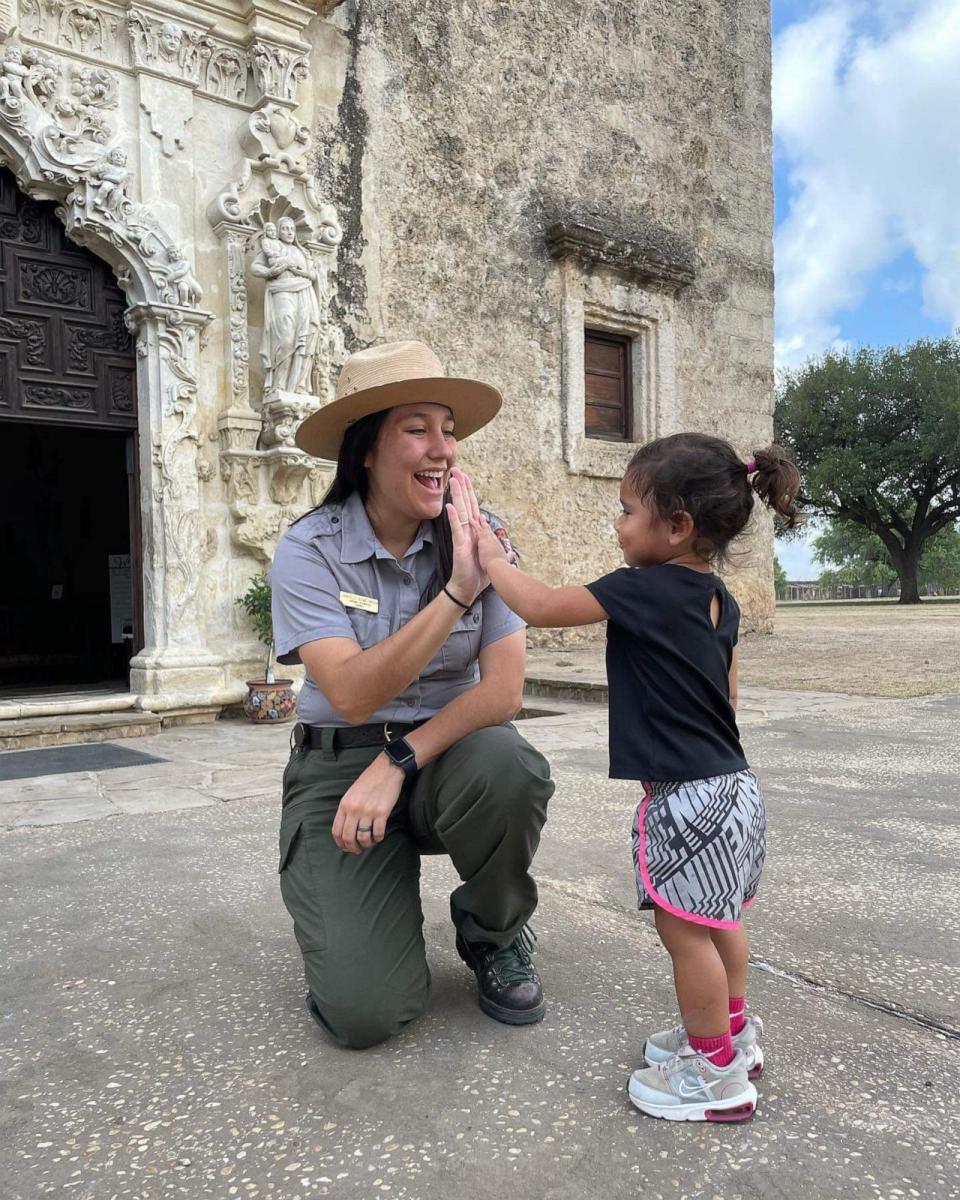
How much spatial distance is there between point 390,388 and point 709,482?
765 millimetres

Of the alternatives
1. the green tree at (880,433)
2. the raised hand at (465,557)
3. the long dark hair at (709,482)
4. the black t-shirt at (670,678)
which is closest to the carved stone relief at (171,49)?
the raised hand at (465,557)

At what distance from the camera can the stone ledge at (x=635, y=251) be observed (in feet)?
33.8

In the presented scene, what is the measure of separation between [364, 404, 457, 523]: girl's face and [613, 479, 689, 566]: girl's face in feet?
1.68

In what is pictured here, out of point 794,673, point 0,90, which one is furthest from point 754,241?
point 0,90

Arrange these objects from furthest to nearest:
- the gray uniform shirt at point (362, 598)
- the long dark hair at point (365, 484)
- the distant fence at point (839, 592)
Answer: the distant fence at point (839, 592) < the long dark hair at point (365, 484) < the gray uniform shirt at point (362, 598)

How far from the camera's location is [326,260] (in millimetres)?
7375

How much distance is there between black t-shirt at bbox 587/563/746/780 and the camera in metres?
1.63

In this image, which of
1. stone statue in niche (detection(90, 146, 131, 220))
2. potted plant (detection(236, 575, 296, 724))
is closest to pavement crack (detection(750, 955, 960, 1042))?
potted plant (detection(236, 575, 296, 724))

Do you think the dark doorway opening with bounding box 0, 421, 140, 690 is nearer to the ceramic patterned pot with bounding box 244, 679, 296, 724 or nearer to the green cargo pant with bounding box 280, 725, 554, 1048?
the ceramic patterned pot with bounding box 244, 679, 296, 724

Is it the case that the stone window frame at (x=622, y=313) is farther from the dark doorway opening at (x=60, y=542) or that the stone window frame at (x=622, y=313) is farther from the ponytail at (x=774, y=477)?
the ponytail at (x=774, y=477)

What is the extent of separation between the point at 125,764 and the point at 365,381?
3643 mm

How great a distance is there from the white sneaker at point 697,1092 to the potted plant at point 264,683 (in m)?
5.16

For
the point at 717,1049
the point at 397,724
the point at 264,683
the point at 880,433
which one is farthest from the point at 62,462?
the point at 880,433

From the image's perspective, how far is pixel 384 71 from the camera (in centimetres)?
883
